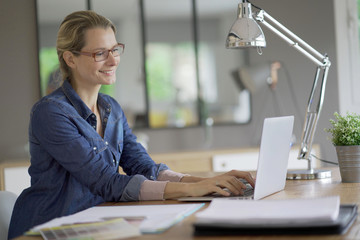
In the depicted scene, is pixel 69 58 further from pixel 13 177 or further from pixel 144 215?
pixel 13 177

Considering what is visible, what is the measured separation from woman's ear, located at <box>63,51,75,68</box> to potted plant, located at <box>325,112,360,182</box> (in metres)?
0.99

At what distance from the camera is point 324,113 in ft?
15.3

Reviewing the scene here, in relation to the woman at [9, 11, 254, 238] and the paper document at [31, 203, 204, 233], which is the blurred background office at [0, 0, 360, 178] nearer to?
the woman at [9, 11, 254, 238]

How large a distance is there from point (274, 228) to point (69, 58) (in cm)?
129

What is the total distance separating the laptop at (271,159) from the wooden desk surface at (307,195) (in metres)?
0.04

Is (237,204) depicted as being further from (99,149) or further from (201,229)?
(99,149)

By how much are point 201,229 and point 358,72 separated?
12.3ft

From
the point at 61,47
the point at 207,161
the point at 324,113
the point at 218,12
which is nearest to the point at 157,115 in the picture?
the point at 207,161

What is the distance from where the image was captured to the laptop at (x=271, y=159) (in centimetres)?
168

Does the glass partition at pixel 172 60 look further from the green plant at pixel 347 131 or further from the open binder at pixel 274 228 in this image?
the open binder at pixel 274 228

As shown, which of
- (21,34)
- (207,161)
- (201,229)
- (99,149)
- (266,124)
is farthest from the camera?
(21,34)

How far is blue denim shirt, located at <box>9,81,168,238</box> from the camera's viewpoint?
1.89 metres

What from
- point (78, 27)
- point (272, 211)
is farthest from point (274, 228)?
point (78, 27)

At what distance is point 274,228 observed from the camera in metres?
1.18
